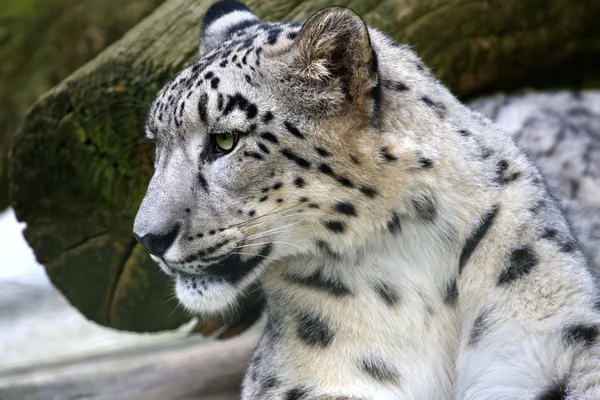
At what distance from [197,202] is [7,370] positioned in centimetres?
245

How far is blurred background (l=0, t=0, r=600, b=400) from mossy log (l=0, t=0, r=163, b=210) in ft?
4.93

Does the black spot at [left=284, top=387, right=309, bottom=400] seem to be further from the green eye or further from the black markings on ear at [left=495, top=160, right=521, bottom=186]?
the black markings on ear at [left=495, top=160, right=521, bottom=186]

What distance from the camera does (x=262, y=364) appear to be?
286cm

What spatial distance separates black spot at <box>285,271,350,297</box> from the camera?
2727mm

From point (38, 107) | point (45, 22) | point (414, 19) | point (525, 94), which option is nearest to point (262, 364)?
point (38, 107)

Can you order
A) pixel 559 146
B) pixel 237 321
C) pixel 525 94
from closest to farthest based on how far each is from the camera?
pixel 237 321, pixel 559 146, pixel 525 94

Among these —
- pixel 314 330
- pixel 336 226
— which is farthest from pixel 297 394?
pixel 336 226

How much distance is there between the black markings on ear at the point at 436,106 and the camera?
2.72m

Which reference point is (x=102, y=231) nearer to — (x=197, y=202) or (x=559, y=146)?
(x=197, y=202)

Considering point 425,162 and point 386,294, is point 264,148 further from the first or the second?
point 386,294

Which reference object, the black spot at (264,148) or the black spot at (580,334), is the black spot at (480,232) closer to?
the black spot at (580,334)

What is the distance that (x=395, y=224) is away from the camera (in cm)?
264

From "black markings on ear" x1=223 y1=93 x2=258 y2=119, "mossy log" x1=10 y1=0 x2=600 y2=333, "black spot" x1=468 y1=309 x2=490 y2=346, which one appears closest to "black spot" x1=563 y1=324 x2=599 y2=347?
"black spot" x1=468 y1=309 x2=490 y2=346

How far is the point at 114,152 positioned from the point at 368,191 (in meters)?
1.85
